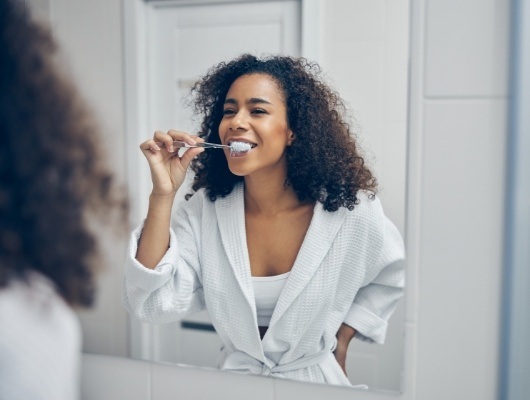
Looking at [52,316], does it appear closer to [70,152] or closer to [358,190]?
[70,152]

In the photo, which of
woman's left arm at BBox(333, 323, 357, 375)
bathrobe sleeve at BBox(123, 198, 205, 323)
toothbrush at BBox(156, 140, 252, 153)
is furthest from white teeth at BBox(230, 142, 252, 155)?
woman's left arm at BBox(333, 323, 357, 375)

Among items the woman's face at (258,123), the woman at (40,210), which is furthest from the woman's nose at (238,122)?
the woman at (40,210)

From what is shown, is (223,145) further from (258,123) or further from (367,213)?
(367,213)

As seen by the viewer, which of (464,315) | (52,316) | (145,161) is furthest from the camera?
(145,161)

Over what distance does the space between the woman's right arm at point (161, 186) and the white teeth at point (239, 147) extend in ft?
0.15

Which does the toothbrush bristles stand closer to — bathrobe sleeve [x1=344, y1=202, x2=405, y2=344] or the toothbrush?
the toothbrush

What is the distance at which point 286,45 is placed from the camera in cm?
73

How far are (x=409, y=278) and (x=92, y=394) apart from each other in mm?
545

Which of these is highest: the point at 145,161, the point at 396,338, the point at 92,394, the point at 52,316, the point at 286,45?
the point at 286,45

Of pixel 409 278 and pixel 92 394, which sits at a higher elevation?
pixel 409 278

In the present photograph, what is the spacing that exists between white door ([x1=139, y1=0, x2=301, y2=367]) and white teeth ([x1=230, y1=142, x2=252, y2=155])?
0.07 meters

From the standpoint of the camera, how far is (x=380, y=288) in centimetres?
73

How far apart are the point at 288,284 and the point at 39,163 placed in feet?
1.30

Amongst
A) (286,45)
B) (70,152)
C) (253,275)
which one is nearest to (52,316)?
(70,152)
